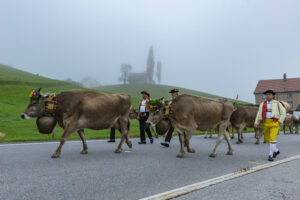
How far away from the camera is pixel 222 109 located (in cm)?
789

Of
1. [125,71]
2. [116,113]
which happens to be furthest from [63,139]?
[125,71]

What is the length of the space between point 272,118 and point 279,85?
222ft

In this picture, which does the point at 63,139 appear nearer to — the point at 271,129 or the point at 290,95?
the point at 271,129

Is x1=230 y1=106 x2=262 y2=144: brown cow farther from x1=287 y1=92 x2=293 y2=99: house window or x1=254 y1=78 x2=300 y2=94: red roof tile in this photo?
x1=287 y1=92 x2=293 y2=99: house window

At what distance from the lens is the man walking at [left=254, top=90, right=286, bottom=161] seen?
7211mm

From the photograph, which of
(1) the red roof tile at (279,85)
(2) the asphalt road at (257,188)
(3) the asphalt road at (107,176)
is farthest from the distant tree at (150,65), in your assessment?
(2) the asphalt road at (257,188)

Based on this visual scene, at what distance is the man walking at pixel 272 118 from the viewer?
23.7 feet

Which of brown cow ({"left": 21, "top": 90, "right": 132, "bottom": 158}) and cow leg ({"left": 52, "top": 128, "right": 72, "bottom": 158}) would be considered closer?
cow leg ({"left": 52, "top": 128, "right": 72, "bottom": 158})

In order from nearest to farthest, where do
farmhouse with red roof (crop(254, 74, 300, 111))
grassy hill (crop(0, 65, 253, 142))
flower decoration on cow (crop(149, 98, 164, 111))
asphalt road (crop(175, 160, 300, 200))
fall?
asphalt road (crop(175, 160, 300, 200)) < flower decoration on cow (crop(149, 98, 164, 111)) < grassy hill (crop(0, 65, 253, 142)) < farmhouse with red roof (crop(254, 74, 300, 111))

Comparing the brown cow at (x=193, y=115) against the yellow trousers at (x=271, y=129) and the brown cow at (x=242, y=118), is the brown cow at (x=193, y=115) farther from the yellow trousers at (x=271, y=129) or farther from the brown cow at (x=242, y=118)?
the brown cow at (x=242, y=118)

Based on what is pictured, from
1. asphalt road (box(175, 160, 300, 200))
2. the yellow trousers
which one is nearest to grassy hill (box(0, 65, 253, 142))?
the yellow trousers

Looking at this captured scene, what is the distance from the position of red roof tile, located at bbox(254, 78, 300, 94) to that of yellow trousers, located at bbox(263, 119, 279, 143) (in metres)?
64.4

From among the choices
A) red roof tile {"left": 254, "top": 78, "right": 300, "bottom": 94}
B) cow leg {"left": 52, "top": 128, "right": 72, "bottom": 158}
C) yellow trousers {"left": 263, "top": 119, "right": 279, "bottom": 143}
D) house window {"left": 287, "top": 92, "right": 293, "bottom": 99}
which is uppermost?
red roof tile {"left": 254, "top": 78, "right": 300, "bottom": 94}

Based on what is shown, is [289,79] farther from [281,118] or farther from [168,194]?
[168,194]
